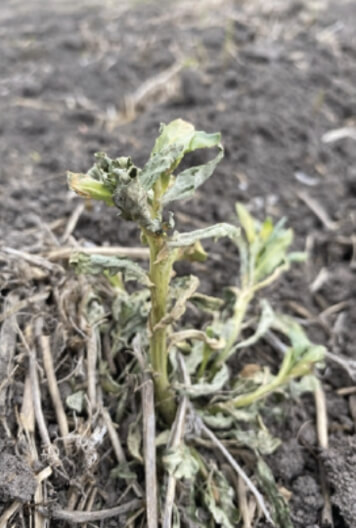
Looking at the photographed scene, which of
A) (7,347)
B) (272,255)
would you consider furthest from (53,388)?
(272,255)

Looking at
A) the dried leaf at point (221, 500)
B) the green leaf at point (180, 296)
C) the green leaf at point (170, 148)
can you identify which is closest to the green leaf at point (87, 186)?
the green leaf at point (170, 148)

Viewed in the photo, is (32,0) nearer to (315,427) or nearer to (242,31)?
(242,31)

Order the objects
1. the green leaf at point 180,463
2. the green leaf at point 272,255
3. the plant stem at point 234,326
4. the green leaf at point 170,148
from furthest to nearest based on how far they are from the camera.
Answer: the green leaf at point 272,255, the plant stem at point 234,326, the green leaf at point 180,463, the green leaf at point 170,148

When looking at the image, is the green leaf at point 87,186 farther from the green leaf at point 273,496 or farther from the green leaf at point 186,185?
the green leaf at point 273,496

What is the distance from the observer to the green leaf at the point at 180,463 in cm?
146

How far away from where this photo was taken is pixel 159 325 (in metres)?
1.39

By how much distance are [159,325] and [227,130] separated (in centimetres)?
156

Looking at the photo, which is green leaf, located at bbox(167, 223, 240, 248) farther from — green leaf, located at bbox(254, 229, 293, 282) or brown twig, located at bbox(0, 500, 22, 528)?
brown twig, located at bbox(0, 500, 22, 528)

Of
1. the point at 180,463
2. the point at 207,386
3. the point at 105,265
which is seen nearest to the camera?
the point at 105,265

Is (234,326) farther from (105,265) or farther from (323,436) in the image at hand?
(105,265)

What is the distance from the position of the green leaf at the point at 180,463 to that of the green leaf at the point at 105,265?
48 centimetres

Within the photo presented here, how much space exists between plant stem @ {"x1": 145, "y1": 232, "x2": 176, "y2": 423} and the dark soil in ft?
0.84

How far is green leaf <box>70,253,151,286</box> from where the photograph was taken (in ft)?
4.42

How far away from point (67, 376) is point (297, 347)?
69 centimetres
